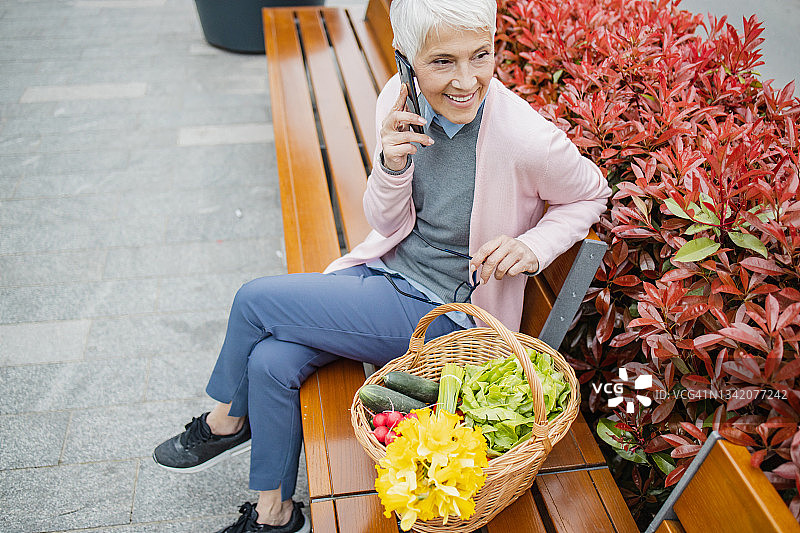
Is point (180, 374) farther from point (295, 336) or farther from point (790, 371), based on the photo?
point (790, 371)

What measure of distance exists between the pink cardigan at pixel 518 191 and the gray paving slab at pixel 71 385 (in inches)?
54.0

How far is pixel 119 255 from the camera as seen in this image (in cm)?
320

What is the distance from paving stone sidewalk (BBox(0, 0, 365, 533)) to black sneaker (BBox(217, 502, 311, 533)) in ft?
0.63

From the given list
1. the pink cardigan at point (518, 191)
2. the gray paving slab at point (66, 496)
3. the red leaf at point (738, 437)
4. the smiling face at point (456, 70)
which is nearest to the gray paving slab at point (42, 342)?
the gray paving slab at point (66, 496)

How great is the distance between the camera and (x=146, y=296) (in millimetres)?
2965

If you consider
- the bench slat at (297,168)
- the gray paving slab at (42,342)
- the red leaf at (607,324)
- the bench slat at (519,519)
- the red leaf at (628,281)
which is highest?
the red leaf at (628,281)

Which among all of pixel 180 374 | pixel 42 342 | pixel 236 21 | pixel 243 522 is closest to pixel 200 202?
pixel 42 342

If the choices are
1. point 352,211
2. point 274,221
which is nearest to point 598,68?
point 352,211

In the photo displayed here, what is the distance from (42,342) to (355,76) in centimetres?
203

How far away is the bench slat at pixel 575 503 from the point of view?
150cm

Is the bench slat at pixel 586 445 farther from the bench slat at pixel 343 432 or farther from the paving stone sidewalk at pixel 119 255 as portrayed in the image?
the paving stone sidewalk at pixel 119 255

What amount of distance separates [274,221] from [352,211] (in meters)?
1.12

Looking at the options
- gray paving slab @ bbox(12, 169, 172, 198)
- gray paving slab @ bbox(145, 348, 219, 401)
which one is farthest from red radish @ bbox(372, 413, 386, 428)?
gray paving slab @ bbox(12, 169, 172, 198)

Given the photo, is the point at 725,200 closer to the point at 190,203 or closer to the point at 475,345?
the point at 475,345
